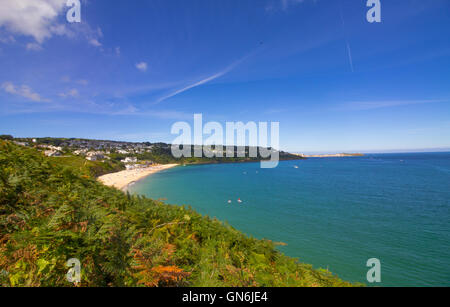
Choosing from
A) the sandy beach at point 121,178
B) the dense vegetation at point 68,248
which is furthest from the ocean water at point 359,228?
the sandy beach at point 121,178

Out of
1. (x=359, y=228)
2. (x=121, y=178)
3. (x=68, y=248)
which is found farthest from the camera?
(x=121, y=178)

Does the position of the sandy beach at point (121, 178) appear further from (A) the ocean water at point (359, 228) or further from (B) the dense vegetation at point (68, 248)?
(B) the dense vegetation at point (68, 248)

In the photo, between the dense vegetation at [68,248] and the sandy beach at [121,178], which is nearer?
the dense vegetation at [68,248]

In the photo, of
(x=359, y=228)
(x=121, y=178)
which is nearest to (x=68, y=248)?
(x=359, y=228)

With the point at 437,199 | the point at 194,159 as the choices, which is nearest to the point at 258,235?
the point at 437,199

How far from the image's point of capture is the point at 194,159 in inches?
6383

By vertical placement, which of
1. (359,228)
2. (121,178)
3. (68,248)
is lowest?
(359,228)

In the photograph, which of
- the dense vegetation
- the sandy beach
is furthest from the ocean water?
the sandy beach

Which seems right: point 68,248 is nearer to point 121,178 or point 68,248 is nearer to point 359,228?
point 359,228

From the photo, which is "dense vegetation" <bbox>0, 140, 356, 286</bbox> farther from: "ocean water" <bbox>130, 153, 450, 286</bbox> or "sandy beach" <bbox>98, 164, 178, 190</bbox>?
"sandy beach" <bbox>98, 164, 178, 190</bbox>

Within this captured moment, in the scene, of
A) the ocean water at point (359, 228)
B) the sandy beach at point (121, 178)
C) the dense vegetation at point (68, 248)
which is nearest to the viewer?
the dense vegetation at point (68, 248)

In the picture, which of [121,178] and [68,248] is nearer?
[68,248]

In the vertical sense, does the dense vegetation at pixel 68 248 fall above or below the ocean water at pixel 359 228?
above
